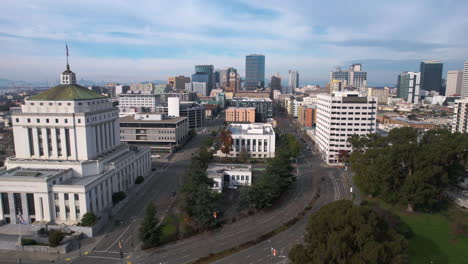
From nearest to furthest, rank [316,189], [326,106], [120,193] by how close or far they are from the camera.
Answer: [120,193], [316,189], [326,106]

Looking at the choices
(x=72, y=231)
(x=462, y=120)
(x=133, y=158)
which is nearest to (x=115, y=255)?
(x=72, y=231)

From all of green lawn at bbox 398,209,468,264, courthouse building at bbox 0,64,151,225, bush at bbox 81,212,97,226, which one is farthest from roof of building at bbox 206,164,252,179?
green lawn at bbox 398,209,468,264

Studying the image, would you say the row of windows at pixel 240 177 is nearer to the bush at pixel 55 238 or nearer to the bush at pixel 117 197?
the bush at pixel 117 197

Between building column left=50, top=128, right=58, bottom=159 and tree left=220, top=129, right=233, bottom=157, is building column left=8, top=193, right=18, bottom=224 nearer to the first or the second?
building column left=50, top=128, right=58, bottom=159

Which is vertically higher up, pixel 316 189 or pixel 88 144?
pixel 88 144

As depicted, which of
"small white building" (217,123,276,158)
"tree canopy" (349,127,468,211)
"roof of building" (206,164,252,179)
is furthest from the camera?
"small white building" (217,123,276,158)

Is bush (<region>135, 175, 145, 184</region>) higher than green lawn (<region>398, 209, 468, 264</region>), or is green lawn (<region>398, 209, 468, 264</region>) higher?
bush (<region>135, 175, 145, 184</region>)

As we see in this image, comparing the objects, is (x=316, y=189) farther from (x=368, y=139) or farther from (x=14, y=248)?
(x=14, y=248)
